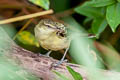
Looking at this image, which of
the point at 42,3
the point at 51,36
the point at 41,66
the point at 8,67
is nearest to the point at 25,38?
the point at 51,36

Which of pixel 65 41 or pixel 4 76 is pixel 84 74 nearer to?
pixel 65 41

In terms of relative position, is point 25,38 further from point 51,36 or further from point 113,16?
point 113,16

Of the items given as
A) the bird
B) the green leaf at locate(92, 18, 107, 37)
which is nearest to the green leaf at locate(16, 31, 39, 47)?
the bird

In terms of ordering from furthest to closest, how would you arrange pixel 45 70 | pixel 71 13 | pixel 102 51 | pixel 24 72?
pixel 71 13, pixel 102 51, pixel 45 70, pixel 24 72

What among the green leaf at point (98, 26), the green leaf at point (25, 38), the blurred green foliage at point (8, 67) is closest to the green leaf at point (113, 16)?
the green leaf at point (98, 26)

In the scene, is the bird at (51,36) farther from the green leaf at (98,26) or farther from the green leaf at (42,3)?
the green leaf at (98,26)

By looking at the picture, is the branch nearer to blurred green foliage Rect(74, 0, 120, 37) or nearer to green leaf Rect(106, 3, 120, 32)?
green leaf Rect(106, 3, 120, 32)

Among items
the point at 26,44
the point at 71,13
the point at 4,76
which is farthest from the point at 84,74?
the point at 71,13
